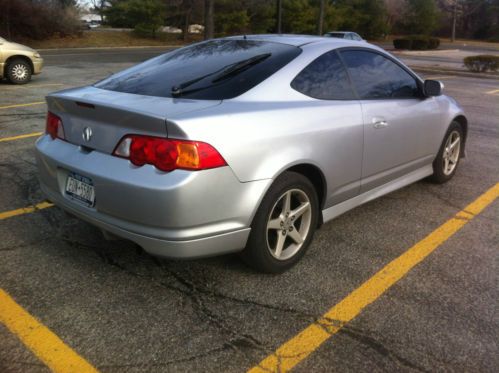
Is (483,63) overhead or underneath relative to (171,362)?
overhead

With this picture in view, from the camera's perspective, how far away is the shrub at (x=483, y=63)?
757 inches

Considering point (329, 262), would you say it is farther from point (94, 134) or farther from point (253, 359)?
point (94, 134)

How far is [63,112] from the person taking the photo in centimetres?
311

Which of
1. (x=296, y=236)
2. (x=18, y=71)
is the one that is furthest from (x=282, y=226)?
(x=18, y=71)

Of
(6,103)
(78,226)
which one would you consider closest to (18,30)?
(6,103)

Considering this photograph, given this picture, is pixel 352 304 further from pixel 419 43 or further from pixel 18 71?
pixel 419 43

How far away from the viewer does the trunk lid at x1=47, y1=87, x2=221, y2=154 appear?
101 inches

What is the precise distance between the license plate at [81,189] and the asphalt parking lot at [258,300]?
0.52 meters

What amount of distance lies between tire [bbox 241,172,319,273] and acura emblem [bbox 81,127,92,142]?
3.63 ft

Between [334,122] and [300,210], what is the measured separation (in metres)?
0.66

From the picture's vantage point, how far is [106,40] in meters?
32.7

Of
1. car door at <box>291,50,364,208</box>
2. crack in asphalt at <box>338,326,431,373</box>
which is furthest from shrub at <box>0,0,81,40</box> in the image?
crack in asphalt at <box>338,326,431,373</box>

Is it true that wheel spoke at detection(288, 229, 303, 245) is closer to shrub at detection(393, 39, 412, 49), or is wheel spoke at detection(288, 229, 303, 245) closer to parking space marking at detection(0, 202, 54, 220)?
parking space marking at detection(0, 202, 54, 220)

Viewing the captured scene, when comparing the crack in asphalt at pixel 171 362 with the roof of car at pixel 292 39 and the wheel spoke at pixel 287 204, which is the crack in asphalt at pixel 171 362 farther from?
the roof of car at pixel 292 39
